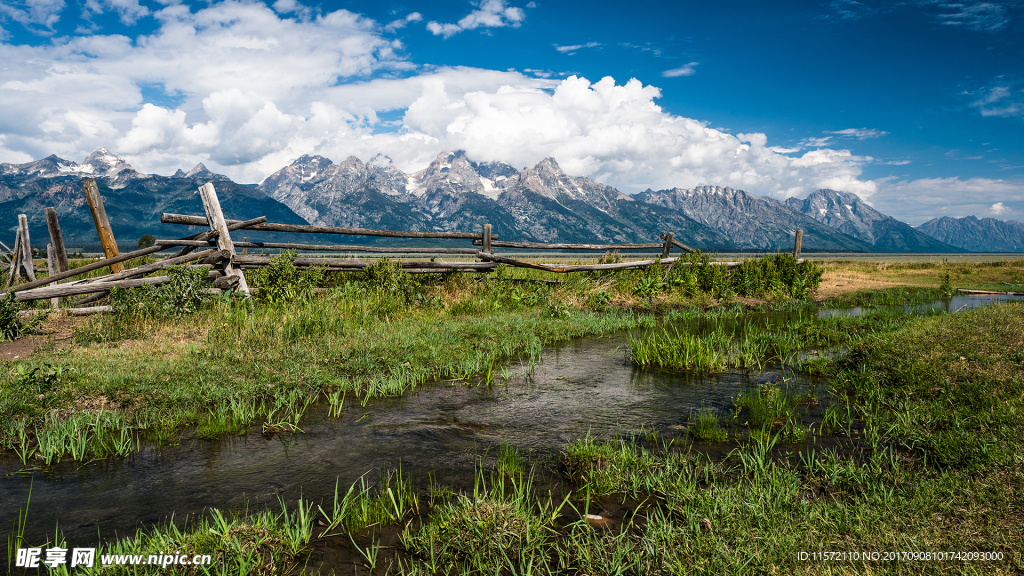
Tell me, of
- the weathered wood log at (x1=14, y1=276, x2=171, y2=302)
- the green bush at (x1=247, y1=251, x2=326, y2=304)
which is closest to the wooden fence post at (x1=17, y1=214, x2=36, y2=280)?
the weathered wood log at (x1=14, y1=276, x2=171, y2=302)

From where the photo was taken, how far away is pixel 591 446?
12.1 feet

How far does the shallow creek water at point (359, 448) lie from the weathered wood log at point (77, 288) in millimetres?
5652

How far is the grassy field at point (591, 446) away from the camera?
2.45 metres

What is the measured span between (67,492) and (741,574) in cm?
437

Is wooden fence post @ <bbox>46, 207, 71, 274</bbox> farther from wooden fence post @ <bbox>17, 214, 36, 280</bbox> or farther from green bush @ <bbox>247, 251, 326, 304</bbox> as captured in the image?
green bush @ <bbox>247, 251, 326, 304</bbox>

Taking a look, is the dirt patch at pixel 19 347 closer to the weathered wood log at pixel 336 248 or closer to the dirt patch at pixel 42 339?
the dirt patch at pixel 42 339

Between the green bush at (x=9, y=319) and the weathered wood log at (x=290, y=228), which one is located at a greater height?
the weathered wood log at (x=290, y=228)

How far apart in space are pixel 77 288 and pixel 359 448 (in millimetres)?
7527

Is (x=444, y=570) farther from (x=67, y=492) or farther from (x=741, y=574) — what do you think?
(x=67, y=492)

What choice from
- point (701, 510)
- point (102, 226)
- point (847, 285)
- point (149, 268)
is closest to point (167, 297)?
point (149, 268)

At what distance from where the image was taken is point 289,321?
301 inches

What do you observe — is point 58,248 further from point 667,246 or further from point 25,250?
point 667,246

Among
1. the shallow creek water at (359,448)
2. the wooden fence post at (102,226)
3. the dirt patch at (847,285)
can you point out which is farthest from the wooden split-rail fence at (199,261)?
the dirt patch at (847,285)

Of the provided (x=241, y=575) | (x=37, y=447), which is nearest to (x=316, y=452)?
(x=241, y=575)
